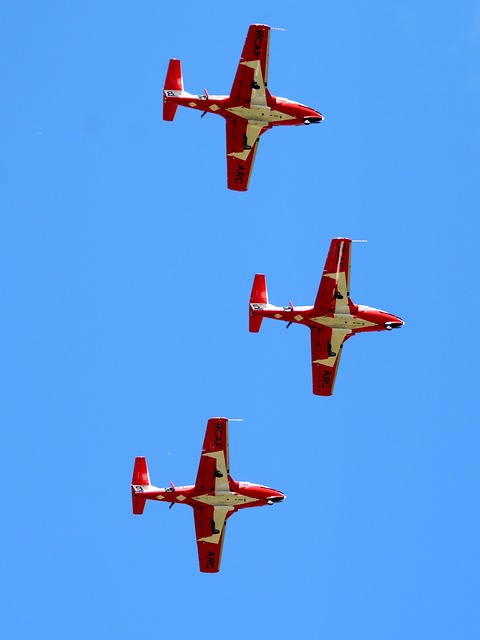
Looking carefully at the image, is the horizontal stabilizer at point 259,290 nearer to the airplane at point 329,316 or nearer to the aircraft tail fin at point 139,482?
the airplane at point 329,316

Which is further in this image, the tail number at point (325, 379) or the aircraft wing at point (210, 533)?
the tail number at point (325, 379)

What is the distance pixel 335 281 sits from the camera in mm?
93062

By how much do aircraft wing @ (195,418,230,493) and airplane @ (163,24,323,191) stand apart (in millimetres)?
15021

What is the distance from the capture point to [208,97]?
94062 millimetres

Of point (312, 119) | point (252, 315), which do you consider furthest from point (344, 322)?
point (312, 119)

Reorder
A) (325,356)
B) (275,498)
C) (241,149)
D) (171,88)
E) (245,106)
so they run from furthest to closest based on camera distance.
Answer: (241,149), (325,356), (171,88), (275,498), (245,106)

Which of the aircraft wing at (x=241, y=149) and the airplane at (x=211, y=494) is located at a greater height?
the aircraft wing at (x=241, y=149)

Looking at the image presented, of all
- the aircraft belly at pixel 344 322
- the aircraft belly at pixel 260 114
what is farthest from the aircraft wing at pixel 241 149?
the aircraft belly at pixel 344 322

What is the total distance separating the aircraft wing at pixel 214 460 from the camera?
9050 centimetres

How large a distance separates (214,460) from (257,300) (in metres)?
8.92

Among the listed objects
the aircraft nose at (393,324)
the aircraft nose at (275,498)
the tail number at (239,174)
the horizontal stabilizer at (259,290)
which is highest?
the tail number at (239,174)

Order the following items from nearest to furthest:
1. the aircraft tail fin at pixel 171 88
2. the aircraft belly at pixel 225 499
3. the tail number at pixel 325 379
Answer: the aircraft belly at pixel 225 499, the aircraft tail fin at pixel 171 88, the tail number at pixel 325 379

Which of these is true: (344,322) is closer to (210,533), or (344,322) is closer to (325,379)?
(325,379)

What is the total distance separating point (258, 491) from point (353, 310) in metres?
10.3
